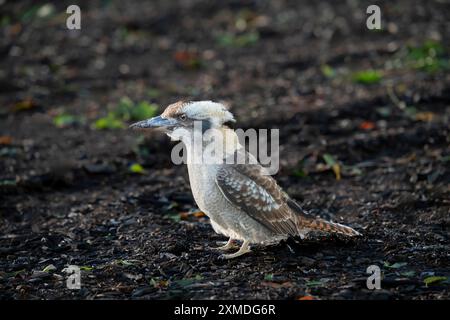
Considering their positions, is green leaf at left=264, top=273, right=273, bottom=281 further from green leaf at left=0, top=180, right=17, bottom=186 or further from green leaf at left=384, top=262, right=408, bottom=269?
green leaf at left=0, top=180, right=17, bottom=186

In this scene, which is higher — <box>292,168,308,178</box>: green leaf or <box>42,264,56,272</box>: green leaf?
<box>292,168,308,178</box>: green leaf

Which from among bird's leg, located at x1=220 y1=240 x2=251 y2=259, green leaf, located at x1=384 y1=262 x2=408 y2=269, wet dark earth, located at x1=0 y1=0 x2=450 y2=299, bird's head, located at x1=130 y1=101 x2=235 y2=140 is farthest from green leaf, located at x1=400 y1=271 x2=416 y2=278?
bird's head, located at x1=130 y1=101 x2=235 y2=140

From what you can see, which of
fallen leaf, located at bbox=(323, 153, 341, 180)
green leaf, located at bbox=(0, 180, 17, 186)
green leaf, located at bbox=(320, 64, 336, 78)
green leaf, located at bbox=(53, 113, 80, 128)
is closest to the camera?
green leaf, located at bbox=(0, 180, 17, 186)

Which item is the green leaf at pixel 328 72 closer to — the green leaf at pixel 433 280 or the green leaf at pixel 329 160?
the green leaf at pixel 329 160

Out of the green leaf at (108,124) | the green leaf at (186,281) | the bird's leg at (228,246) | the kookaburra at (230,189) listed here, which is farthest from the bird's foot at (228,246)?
the green leaf at (108,124)

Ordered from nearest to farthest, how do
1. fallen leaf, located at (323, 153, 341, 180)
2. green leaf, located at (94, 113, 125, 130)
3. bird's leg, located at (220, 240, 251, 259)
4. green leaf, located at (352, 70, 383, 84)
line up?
bird's leg, located at (220, 240, 251, 259)
fallen leaf, located at (323, 153, 341, 180)
green leaf, located at (94, 113, 125, 130)
green leaf, located at (352, 70, 383, 84)

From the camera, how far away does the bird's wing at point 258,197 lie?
6.64 m

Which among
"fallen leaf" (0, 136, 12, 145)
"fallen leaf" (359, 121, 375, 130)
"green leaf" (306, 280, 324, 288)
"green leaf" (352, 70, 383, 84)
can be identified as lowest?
"green leaf" (306, 280, 324, 288)

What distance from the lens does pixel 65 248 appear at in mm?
7219

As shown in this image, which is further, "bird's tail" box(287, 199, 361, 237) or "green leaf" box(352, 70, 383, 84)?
"green leaf" box(352, 70, 383, 84)

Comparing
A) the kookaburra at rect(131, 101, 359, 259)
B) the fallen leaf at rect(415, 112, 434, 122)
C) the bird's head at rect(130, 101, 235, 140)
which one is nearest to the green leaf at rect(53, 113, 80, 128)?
the kookaburra at rect(131, 101, 359, 259)

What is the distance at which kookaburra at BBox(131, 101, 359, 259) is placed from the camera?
664cm

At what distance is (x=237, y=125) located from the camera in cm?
1078
